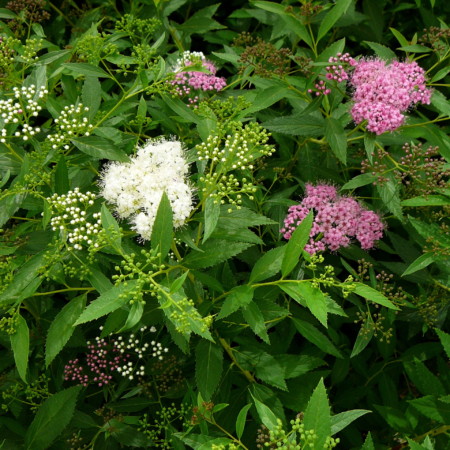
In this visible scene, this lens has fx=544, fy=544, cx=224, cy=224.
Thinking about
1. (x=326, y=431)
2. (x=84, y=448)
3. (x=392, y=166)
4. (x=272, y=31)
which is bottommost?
(x=84, y=448)

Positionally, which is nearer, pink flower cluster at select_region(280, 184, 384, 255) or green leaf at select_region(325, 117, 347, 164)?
green leaf at select_region(325, 117, 347, 164)

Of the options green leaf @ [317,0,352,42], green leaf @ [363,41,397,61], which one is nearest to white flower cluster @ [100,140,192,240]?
green leaf @ [317,0,352,42]

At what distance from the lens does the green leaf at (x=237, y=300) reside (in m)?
1.99

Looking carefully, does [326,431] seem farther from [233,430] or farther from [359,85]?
[359,85]

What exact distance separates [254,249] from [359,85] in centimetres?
94

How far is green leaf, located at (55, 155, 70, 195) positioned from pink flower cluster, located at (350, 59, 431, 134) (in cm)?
132

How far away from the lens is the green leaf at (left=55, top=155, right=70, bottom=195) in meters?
2.18

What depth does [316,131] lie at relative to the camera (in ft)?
8.65

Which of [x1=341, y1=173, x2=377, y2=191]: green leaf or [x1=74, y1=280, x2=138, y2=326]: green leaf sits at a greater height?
[x1=341, y1=173, x2=377, y2=191]: green leaf

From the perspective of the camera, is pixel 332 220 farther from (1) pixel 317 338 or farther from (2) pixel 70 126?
(2) pixel 70 126

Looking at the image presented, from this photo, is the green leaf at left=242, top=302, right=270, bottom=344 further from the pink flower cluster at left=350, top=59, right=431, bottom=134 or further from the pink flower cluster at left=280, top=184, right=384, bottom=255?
the pink flower cluster at left=350, top=59, right=431, bottom=134

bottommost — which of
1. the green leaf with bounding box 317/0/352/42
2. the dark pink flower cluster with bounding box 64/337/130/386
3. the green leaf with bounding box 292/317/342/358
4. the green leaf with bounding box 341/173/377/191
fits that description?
the dark pink flower cluster with bounding box 64/337/130/386

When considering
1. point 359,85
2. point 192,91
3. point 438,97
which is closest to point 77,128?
point 192,91

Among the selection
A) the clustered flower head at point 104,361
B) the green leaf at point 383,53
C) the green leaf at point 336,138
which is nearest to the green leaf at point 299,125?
the green leaf at point 336,138
